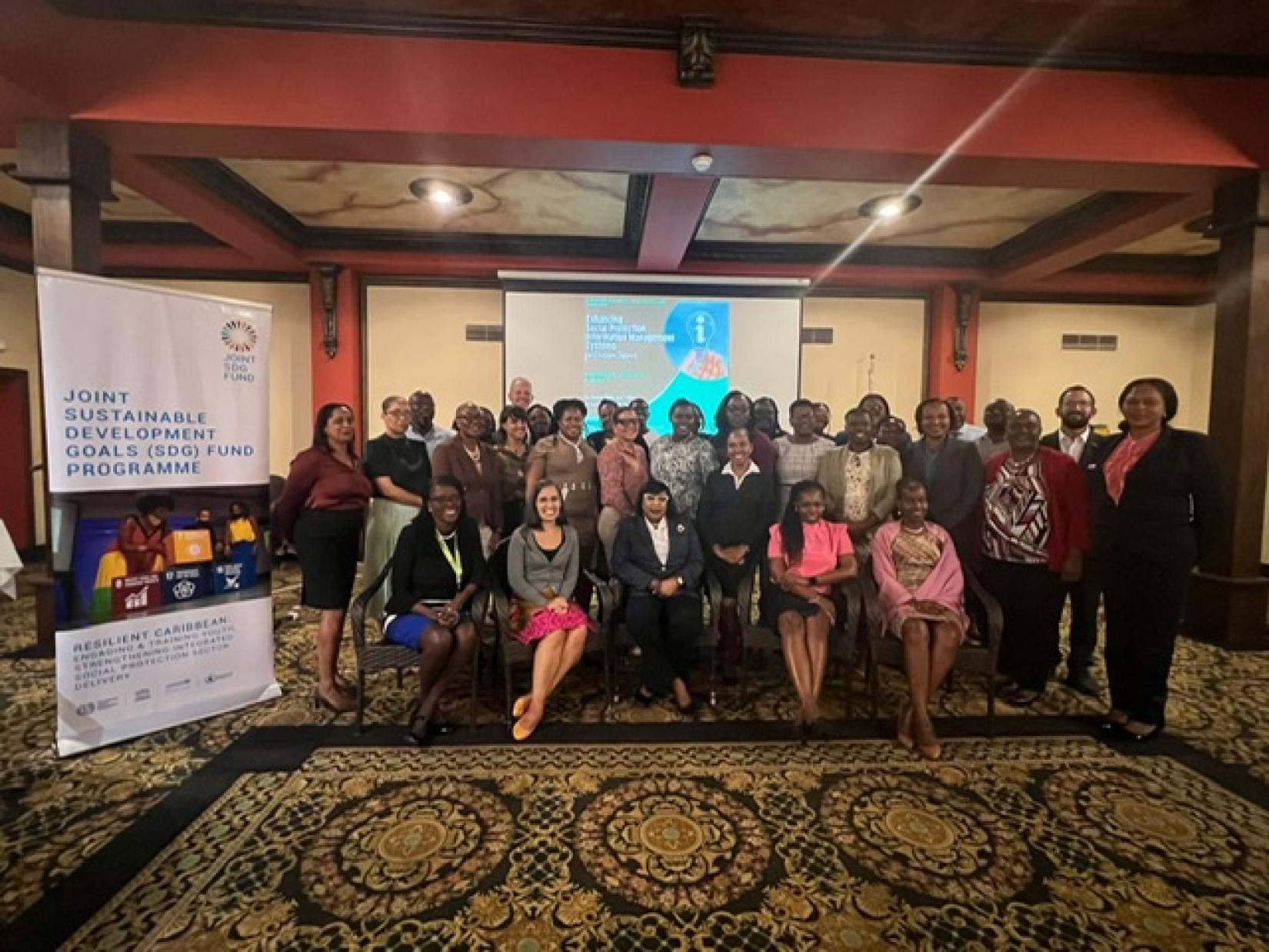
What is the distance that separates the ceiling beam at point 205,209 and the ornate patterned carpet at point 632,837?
334 centimetres

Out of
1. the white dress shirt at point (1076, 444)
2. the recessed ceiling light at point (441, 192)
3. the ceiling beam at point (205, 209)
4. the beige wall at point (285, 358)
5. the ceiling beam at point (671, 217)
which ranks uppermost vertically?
the recessed ceiling light at point (441, 192)

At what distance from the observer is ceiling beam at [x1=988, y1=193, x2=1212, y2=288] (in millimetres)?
4109

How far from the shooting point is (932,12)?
2729mm

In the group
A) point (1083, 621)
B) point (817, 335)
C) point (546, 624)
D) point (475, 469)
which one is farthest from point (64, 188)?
point (817, 335)

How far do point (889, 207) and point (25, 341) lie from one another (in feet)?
29.4

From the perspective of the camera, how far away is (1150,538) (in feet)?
8.40

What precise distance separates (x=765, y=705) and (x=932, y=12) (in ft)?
12.3

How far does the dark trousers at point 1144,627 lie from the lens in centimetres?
256

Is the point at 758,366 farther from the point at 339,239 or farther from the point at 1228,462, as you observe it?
the point at 339,239

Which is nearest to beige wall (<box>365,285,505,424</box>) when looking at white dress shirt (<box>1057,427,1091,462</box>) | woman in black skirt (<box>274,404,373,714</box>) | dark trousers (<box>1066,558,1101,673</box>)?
woman in black skirt (<box>274,404,373,714</box>)

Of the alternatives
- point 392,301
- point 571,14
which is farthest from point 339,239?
point 571,14

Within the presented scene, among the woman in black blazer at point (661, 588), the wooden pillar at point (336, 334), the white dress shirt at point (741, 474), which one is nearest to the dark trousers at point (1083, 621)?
the white dress shirt at point (741, 474)

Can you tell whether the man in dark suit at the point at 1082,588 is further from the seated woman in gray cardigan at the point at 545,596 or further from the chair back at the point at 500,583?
the chair back at the point at 500,583

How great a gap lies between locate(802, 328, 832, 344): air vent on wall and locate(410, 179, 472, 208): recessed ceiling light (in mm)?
4116
